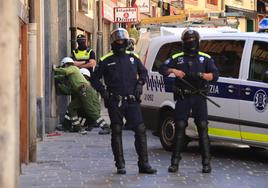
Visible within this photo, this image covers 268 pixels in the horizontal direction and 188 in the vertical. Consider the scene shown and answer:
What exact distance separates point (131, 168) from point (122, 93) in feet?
3.82

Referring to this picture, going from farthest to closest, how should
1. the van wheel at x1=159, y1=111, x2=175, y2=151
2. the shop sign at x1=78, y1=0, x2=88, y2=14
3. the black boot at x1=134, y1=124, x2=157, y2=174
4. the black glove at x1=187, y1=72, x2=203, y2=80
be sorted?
1. the shop sign at x1=78, y1=0, x2=88, y2=14
2. the van wheel at x1=159, y1=111, x2=175, y2=151
3. the black glove at x1=187, y1=72, x2=203, y2=80
4. the black boot at x1=134, y1=124, x2=157, y2=174

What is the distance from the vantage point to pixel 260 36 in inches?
419

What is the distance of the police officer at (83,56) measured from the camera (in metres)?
16.2

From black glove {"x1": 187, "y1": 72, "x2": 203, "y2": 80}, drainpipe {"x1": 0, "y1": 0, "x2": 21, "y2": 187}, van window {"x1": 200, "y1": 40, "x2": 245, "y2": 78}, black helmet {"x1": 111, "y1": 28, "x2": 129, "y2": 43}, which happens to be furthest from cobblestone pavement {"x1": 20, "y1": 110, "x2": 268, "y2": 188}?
drainpipe {"x1": 0, "y1": 0, "x2": 21, "y2": 187}

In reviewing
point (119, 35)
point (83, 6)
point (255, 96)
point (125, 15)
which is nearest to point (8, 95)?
point (119, 35)

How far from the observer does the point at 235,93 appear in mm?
10656

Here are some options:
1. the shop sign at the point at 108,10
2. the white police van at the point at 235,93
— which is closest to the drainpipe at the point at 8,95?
the white police van at the point at 235,93

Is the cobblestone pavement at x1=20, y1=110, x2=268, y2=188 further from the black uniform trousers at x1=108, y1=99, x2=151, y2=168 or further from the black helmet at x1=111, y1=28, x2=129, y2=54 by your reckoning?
the black helmet at x1=111, y1=28, x2=129, y2=54

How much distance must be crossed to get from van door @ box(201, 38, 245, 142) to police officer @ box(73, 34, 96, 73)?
17.6ft

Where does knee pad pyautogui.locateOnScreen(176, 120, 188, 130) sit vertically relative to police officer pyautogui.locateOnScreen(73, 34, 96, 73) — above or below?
below

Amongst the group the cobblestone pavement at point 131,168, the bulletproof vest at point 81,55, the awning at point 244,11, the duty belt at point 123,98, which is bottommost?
the cobblestone pavement at point 131,168

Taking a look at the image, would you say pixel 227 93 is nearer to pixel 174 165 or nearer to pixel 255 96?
pixel 255 96

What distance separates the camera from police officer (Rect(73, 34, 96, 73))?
53.1 ft

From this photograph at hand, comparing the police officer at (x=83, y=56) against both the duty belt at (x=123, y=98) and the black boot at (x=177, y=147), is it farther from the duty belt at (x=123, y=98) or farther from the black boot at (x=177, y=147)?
the duty belt at (x=123, y=98)
